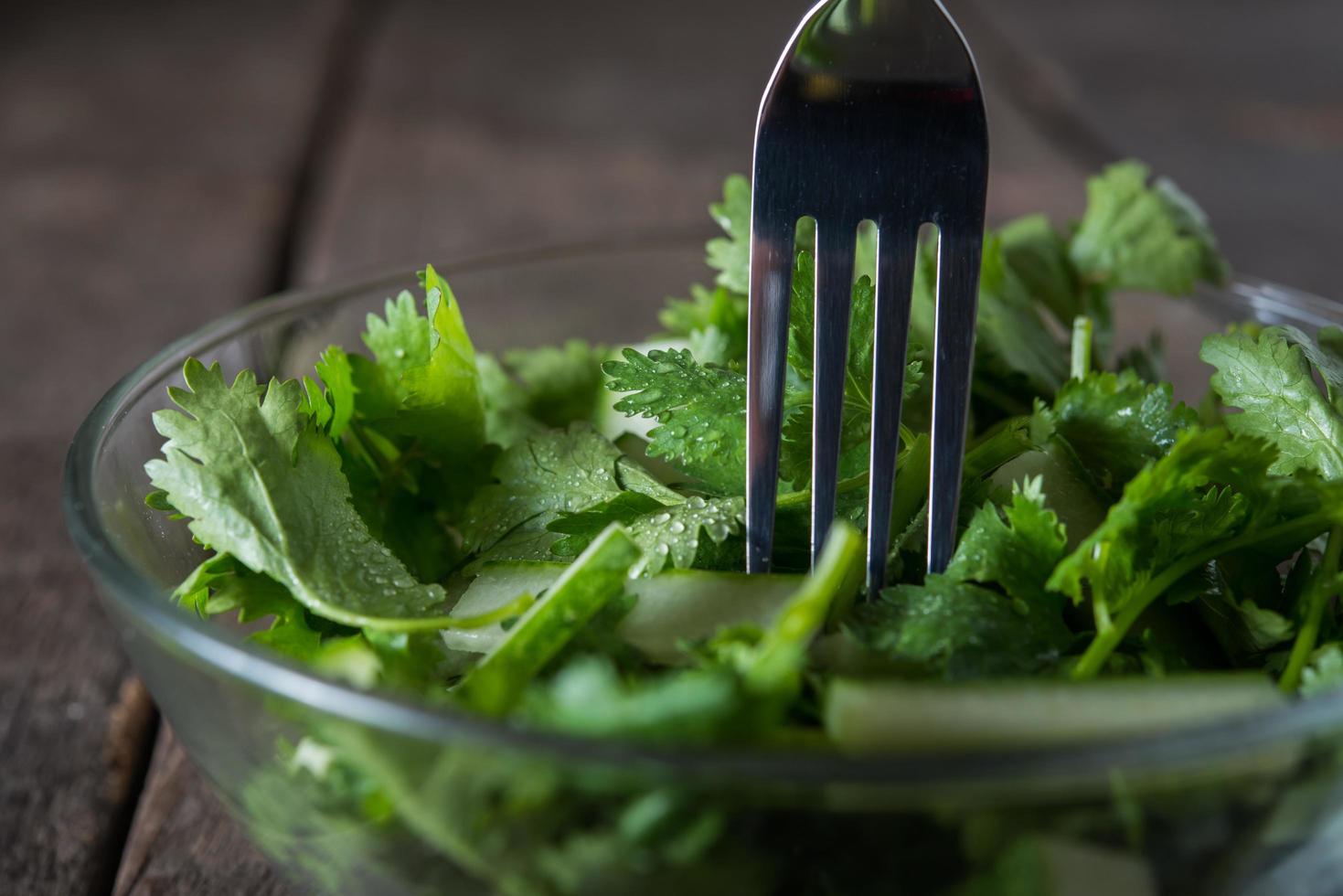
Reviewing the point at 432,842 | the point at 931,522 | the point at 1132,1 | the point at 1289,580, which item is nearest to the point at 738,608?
the point at 931,522

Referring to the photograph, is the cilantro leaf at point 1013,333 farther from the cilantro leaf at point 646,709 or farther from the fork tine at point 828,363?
the cilantro leaf at point 646,709

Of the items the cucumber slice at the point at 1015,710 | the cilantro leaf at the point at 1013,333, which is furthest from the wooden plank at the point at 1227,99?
the cucumber slice at the point at 1015,710

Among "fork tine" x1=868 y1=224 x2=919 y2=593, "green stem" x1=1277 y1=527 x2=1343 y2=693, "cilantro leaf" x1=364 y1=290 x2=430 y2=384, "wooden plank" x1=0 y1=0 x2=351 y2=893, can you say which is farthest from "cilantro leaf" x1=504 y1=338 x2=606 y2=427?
"green stem" x1=1277 y1=527 x2=1343 y2=693

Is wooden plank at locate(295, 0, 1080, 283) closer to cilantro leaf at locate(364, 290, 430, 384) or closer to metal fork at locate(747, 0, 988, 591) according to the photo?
cilantro leaf at locate(364, 290, 430, 384)

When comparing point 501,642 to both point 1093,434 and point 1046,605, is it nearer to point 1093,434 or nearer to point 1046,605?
point 1046,605

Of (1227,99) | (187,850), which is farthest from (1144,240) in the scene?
(1227,99)

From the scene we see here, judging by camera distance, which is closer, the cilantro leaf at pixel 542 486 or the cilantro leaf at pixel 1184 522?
the cilantro leaf at pixel 1184 522

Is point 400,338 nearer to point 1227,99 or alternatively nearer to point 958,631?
point 958,631
